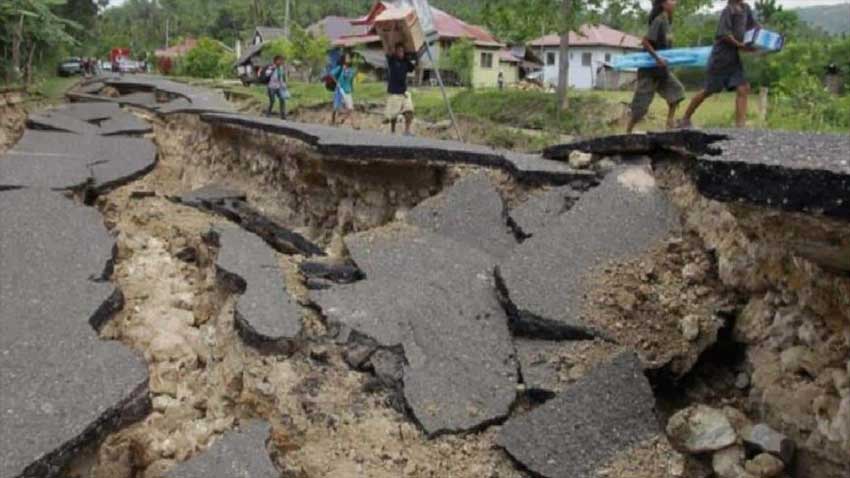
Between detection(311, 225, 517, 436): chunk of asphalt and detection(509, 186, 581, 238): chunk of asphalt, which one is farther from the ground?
detection(509, 186, 581, 238): chunk of asphalt

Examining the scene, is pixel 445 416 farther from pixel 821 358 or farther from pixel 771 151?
pixel 771 151

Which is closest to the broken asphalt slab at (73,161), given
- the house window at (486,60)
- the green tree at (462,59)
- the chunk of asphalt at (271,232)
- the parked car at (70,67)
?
the chunk of asphalt at (271,232)

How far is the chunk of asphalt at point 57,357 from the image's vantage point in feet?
8.66

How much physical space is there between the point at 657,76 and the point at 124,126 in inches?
276

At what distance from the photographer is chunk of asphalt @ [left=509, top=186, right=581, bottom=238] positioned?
459 centimetres

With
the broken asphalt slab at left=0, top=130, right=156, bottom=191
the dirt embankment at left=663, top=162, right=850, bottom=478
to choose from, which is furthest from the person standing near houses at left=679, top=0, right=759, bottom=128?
the broken asphalt slab at left=0, top=130, right=156, bottom=191

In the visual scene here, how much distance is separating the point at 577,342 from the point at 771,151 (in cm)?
116

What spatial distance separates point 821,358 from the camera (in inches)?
107

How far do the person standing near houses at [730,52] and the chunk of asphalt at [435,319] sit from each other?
3.66 m

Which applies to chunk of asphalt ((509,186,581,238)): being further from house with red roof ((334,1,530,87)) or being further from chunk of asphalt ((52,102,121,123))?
house with red roof ((334,1,530,87))

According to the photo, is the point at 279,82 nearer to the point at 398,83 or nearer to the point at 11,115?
the point at 11,115

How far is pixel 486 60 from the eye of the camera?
47.2 m

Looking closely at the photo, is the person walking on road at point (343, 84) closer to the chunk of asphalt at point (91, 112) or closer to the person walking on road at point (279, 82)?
the person walking on road at point (279, 82)

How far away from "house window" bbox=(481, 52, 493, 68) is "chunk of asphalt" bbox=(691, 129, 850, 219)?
44.9 m
